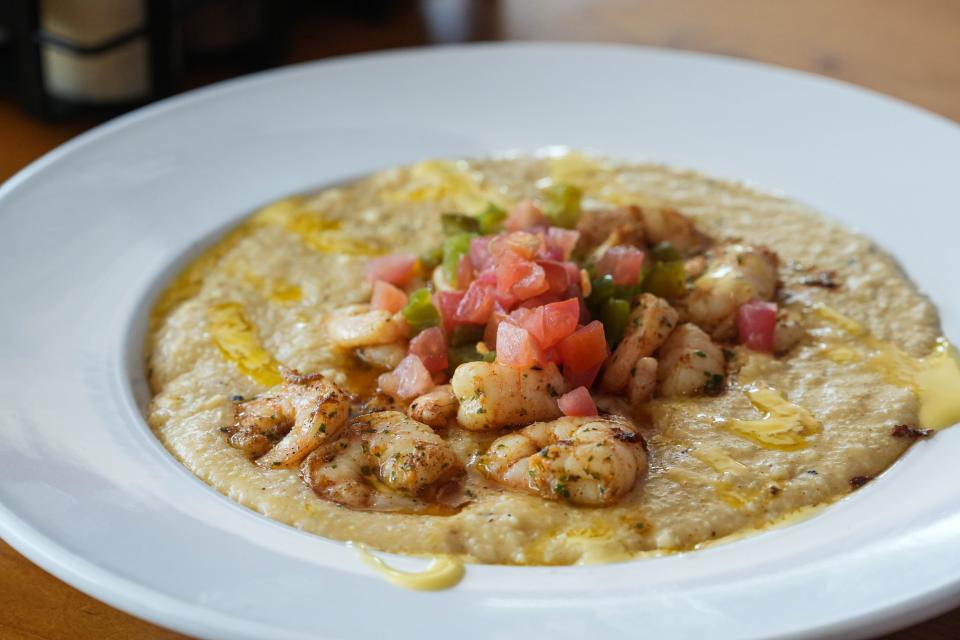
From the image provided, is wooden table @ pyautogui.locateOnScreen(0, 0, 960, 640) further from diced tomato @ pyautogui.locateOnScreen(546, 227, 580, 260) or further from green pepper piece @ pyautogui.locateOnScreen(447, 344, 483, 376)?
green pepper piece @ pyautogui.locateOnScreen(447, 344, 483, 376)

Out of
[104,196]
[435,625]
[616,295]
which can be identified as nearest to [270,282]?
[104,196]

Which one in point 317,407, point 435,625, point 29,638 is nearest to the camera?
point 435,625

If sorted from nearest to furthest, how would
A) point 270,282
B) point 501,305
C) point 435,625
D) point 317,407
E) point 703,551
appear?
point 435,625
point 703,551
point 317,407
point 501,305
point 270,282

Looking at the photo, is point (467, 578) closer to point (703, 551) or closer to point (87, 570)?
point (703, 551)

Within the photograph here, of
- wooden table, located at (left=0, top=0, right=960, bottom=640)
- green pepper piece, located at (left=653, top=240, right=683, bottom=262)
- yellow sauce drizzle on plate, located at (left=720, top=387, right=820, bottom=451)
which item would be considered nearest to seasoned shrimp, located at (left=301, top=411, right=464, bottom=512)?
yellow sauce drizzle on plate, located at (left=720, top=387, right=820, bottom=451)

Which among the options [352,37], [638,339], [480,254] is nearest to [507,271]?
[480,254]

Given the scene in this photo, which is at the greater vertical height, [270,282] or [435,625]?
[435,625]

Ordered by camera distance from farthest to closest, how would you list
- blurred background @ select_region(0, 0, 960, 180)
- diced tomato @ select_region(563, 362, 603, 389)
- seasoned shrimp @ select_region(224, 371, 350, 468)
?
blurred background @ select_region(0, 0, 960, 180) < diced tomato @ select_region(563, 362, 603, 389) < seasoned shrimp @ select_region(224, 371, 350, 468)
